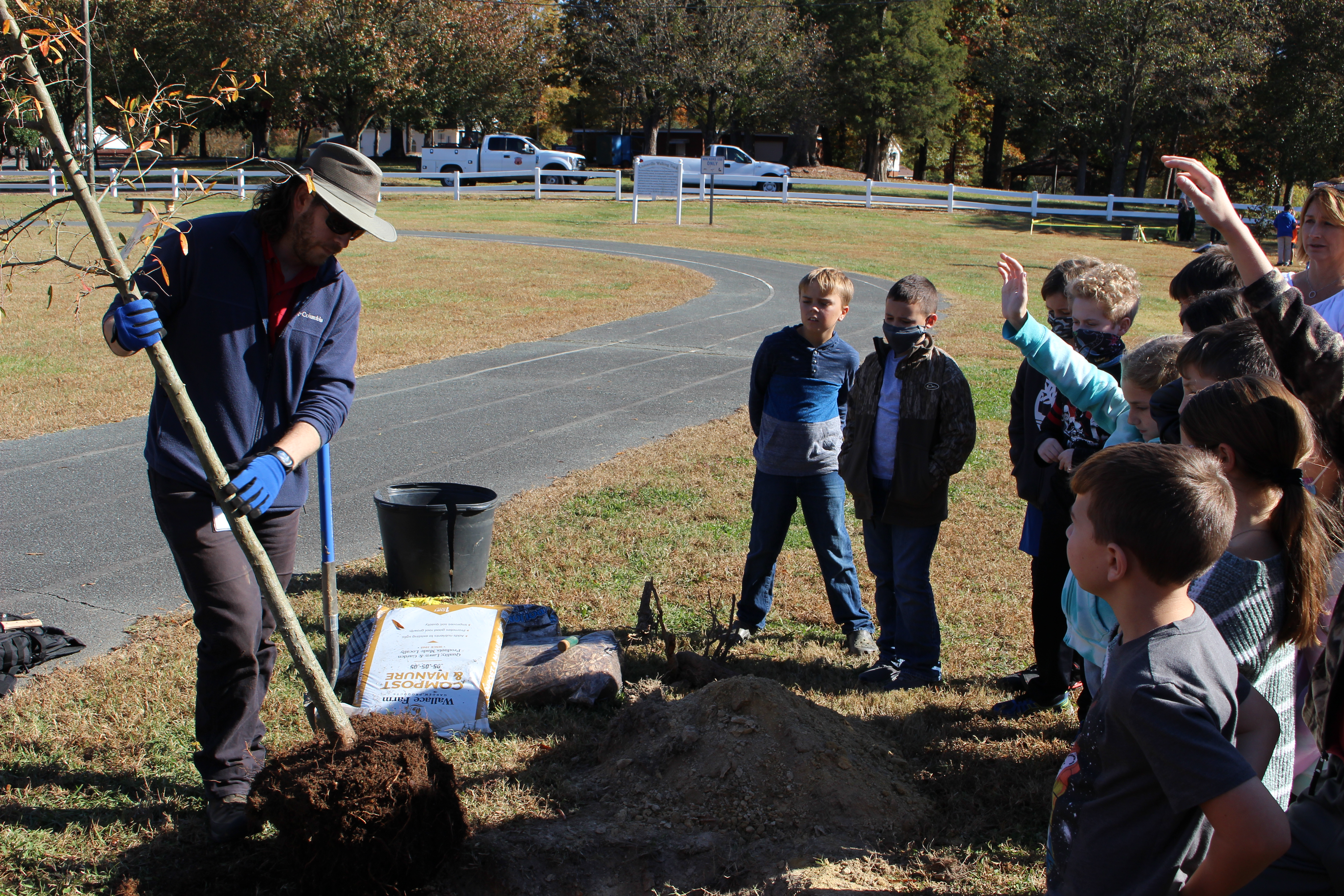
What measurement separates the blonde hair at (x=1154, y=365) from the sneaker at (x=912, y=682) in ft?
5.47

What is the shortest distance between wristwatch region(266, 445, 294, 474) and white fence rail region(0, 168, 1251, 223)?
3272 cm

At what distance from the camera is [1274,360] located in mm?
2881

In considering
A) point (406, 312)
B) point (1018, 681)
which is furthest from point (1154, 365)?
point (406, 312)

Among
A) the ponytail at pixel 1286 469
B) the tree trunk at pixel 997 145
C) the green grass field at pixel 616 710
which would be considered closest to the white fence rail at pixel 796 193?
the tree trunk at pixel 997 145

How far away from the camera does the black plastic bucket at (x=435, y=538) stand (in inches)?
200

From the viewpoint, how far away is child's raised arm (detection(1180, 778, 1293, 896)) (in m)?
1.91

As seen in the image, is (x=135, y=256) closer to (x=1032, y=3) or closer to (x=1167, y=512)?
(x=1167, y=512)

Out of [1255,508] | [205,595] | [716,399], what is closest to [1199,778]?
[1255,508]

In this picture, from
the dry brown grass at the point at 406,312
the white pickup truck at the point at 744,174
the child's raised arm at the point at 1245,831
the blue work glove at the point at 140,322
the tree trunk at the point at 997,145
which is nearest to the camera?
the child's raised arm at the point at 1245,831

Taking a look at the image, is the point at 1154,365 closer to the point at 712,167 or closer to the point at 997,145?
the point at 712,167

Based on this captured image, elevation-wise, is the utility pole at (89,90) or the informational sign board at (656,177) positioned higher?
the informational sign board at (656,177)

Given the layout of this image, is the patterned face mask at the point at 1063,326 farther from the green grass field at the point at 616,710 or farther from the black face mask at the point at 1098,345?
the green grass field at the point at 616,710

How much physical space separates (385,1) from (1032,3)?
29.8m

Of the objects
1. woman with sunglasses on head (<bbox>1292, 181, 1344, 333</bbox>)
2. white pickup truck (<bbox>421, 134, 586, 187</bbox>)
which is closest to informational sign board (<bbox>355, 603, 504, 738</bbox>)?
woman with sunglasses on head (<bbox>1292, 181, 1344, 333</bbox>)
